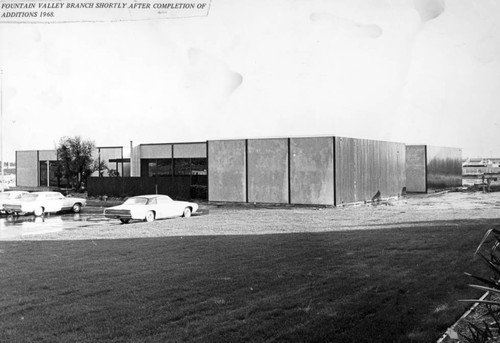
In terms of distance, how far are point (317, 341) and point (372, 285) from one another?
2521 millimetres

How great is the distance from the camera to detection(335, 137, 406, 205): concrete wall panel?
88.5ft

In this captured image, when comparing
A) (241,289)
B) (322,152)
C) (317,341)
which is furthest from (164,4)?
(322,152)

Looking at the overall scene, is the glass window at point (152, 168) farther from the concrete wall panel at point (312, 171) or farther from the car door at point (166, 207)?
the car door at point (166, 207)

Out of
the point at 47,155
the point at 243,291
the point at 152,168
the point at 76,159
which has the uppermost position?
the point at 47,155

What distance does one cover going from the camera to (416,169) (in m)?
38.6

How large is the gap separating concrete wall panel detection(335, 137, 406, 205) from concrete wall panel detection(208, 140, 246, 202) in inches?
219

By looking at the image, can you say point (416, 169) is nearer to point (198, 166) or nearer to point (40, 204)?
point (198, 166)

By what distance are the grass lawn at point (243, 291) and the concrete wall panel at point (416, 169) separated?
26559mm

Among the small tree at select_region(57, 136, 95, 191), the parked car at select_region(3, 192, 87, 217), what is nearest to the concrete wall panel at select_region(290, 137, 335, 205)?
the parked car at select_region(3, 192, 87, 217)

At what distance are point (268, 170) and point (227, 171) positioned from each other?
2691 millimetres

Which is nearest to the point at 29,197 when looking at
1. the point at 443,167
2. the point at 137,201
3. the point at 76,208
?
the point at 76,208

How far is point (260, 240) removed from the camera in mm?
13391

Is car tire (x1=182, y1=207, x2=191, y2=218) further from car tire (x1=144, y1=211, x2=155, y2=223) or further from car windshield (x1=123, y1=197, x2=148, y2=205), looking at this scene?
car windshield (x1=123, y1=197, x2=148, y2=205)

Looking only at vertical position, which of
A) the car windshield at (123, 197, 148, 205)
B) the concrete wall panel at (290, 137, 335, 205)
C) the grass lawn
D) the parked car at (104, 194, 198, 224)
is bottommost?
the grass lawn
